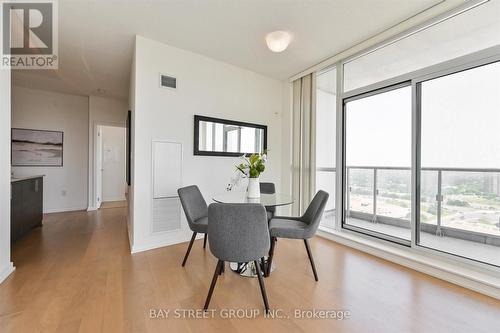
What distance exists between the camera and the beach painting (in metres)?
4.59

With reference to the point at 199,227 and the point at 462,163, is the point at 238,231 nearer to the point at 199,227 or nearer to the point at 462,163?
the point at 199,227

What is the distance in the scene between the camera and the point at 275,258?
2721 mm

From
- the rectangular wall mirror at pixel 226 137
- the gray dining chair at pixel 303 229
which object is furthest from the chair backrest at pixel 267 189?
the gray dining chair at pixel 303 229

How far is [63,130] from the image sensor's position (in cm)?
503

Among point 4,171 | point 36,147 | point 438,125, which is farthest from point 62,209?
point 438,125

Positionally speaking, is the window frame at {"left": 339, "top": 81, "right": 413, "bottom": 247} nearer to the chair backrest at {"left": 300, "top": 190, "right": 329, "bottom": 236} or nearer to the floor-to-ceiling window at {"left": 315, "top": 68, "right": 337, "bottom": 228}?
the floor-to-ceiling window at {"left": 315, "top": 68, "right": 337, "bottom": 228}

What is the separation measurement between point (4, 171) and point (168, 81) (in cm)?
196

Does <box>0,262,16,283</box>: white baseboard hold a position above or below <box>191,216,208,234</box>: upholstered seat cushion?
below

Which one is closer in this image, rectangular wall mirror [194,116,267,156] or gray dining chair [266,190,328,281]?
Result: gray dining chair [266,190,328,281]

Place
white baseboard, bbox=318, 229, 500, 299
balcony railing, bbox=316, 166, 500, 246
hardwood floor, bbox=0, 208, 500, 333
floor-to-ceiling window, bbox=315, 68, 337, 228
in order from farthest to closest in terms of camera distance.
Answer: floor-to-ceiling window, bbox=315, 68, 337, 228 → balcony railing, bbox=316, 166, 500, 246 → white baseboard, bbox=318, 229, 500, 299 → hardwood floor, bbox=0, 208, 500, 333

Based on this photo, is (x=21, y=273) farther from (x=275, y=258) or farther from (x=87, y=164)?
(x=87, y=164)

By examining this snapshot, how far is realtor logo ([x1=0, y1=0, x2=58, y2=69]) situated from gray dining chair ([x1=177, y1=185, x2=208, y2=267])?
6.68 feet

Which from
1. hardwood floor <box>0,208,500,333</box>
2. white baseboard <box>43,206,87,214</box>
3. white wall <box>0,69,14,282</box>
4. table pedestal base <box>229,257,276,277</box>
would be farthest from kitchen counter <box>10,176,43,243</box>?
table pedestal base <box>229,257,276,277</box>

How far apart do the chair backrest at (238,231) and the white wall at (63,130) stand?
16.7ft
